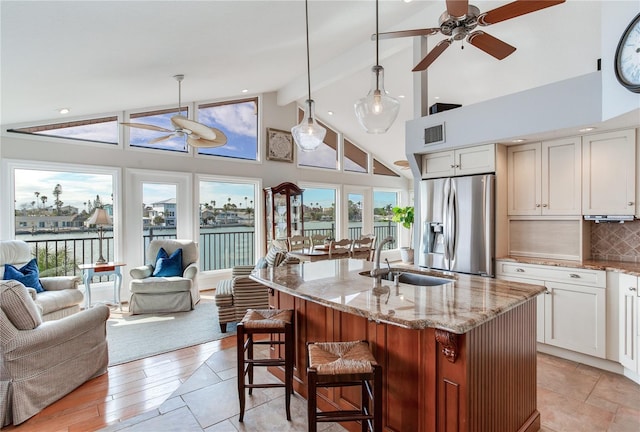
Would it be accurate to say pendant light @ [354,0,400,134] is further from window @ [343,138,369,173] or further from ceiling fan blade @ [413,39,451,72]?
window @ [343,138,369,173]

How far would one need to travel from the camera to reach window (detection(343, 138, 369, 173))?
8039mm

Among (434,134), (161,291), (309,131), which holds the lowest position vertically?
(161,291)

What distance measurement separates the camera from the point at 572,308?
2982mm

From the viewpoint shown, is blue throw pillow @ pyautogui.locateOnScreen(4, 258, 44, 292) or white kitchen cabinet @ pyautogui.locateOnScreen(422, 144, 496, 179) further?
blue throw pillow @ pyautogui.locateOnScreen(4, 258, 44, 292)

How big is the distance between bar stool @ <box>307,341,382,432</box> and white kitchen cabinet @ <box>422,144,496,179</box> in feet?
8.47

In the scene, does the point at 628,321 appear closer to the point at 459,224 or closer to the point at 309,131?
the point at 459,224

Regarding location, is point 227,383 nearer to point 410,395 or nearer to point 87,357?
point 87,357

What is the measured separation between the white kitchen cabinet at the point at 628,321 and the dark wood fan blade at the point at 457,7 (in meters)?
2.47

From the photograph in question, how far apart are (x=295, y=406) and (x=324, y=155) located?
19.9 ft

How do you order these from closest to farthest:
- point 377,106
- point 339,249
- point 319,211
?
point 377,106 → point 339,249 → point 319,211

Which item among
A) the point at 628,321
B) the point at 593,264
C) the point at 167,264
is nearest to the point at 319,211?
the point at 167,264

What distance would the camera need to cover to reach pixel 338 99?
6520mm

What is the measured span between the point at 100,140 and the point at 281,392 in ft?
15.2

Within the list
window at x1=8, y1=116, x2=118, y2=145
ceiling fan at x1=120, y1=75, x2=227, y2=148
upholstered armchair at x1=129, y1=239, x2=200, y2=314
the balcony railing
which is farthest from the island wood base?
window at x1=8, y1=116, x2=118, y2=145
